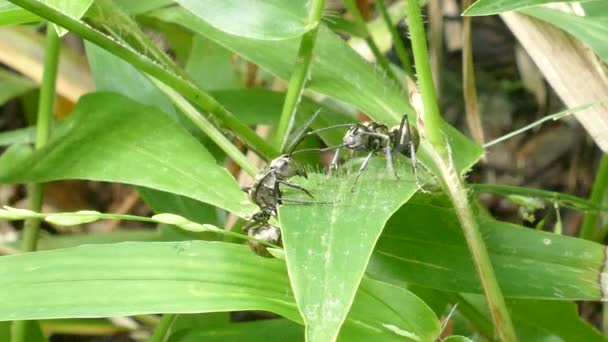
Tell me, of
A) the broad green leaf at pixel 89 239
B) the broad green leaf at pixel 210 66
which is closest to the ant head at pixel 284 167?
the broad green leaf at pixel 210 66

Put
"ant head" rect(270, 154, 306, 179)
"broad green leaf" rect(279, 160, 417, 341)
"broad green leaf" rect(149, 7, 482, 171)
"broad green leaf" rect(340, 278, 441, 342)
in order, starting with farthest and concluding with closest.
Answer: "broad green leaf" rect(149, 7, 482, 171)
"ant head" rect(270, 154, 306, 179)
"broad green leaf" rect(340, 278, 441, 342)
"broad green leaf" rect(279, 160, 417, 341)

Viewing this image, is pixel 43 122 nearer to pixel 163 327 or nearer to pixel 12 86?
pixel 163 327

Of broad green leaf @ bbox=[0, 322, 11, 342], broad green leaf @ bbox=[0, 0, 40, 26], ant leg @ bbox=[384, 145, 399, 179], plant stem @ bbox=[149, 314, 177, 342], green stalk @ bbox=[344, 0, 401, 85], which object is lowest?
plant stem @ bbox=[149, 314, 177, 342]

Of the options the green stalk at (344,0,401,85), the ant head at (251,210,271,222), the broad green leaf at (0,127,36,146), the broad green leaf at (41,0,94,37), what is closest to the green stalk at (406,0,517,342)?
the ant head at (251,210,271,222)

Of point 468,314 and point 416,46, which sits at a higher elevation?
point 416,46

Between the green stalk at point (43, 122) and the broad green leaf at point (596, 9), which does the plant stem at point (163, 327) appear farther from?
the broad green leaf at point (596, 9)

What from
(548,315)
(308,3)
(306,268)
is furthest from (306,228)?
(548,315)

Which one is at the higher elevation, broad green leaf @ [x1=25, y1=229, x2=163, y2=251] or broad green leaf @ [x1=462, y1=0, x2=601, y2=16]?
broad green leaf @ [x1=25, y1=229, x2=163, y2=251]

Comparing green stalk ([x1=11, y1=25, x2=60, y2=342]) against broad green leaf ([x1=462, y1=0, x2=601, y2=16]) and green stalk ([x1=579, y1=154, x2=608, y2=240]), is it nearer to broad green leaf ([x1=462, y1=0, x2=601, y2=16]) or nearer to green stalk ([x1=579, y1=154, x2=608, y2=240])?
broad green leaf ([x1=462, y1=0, x2=601, y2=16])

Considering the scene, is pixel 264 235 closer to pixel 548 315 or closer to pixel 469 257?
pixel 469 257
